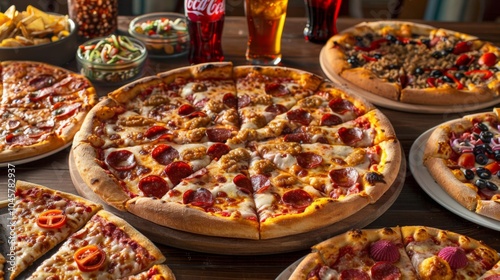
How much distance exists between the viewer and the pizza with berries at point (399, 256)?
8.82 feet

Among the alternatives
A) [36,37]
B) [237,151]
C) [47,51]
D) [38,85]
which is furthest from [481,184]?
[36,37]

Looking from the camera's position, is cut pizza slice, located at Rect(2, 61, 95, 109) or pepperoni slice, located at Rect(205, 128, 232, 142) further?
cut pizza slice, located at Rect(2, 61, 95, 109)

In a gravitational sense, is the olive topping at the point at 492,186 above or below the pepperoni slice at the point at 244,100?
above

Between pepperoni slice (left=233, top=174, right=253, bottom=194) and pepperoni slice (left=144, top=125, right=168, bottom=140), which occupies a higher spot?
pepperoni slice (left=233, top=174, right=253, bottom=194)

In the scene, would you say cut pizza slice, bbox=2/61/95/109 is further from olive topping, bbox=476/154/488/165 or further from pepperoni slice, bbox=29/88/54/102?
olive topping, bbox=476/154/488/165

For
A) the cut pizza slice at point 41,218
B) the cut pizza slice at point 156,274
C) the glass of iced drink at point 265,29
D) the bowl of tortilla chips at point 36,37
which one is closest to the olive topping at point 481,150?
the glass of iced drink at point 265,29

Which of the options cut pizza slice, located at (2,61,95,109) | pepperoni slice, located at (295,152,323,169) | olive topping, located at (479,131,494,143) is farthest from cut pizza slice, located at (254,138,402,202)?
cut pizza slice, located at (2,61,95,109)

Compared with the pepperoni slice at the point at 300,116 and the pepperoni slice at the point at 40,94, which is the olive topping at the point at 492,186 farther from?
the pepperoni slice at the point at 40,94

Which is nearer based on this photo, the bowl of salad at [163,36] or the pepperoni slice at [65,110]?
the pepperoni slice at [65,110]

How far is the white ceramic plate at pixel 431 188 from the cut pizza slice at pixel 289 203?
462 millimetres

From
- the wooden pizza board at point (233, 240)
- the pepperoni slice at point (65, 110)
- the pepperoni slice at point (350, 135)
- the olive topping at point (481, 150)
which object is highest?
the olive topping at point (481, 150)

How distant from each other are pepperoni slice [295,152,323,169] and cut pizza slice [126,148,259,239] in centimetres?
29

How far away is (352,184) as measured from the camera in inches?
128

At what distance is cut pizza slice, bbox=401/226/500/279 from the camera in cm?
269
